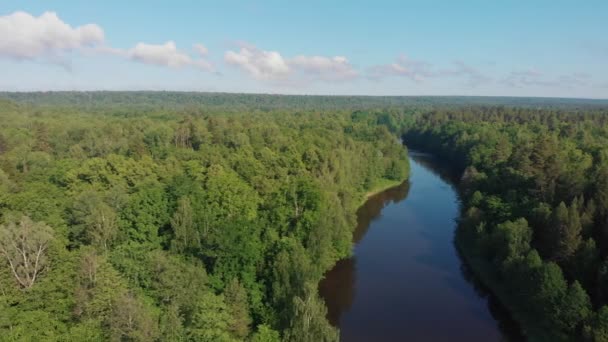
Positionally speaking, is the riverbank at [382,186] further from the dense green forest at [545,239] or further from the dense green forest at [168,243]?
the dense green forest at [545,239]

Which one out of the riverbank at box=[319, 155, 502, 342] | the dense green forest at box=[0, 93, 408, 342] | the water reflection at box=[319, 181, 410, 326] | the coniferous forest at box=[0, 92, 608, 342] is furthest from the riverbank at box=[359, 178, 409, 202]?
the water reflection at box=[319, 181, 410, 326]

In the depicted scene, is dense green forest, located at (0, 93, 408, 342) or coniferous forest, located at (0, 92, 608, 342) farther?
coniferous forest, located at (0, 92, 608, 342)

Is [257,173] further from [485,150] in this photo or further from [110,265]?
[485,150]

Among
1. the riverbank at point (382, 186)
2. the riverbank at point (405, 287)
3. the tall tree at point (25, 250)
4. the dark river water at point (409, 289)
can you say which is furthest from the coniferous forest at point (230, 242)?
the riverbank at point (382, 186)

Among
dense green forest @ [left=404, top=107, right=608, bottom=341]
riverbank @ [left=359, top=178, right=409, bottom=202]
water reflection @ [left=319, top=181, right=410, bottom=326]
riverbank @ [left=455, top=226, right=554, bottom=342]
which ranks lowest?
water reflection @ [left=319, top=181, right=410, bottom=326]

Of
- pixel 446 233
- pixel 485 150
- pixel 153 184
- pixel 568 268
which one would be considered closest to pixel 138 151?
pixel 153 184

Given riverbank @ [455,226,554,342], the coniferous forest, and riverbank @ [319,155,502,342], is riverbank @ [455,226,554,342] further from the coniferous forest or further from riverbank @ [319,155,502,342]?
riverbank @ [319,155,502,342]

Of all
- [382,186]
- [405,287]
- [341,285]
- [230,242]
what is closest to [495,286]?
[405,287]
